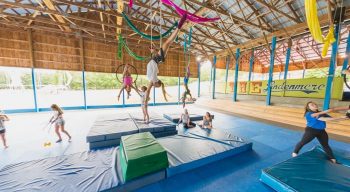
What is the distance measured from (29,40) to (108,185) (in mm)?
10540

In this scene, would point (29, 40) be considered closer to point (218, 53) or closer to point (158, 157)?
point (158, 157)

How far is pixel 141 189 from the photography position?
2.33 m

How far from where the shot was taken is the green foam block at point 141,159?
228cm

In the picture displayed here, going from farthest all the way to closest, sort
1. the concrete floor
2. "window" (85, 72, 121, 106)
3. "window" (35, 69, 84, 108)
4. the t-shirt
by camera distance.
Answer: "window" (85, 72, 121, 106) → "window" (35, 69, 84, 108) → the t-shirt → the concrete floor

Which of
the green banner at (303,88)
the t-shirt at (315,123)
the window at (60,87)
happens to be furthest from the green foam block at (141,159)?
the window at (60,87)

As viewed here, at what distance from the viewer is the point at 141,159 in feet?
7.73

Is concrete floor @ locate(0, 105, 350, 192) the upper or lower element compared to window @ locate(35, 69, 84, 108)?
lower

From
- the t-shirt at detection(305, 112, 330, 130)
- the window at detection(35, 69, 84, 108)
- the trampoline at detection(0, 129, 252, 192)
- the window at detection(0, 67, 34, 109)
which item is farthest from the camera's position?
the window at detection(35, 69, 84, 108)

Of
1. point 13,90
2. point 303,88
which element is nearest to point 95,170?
point 303,88

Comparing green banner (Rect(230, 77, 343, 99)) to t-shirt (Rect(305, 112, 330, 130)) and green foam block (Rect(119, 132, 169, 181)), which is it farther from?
green foam block (Rect(119, 132, 169, 181))

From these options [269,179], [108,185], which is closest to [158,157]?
[108,185]

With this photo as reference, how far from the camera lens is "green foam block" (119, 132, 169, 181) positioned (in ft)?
7.48

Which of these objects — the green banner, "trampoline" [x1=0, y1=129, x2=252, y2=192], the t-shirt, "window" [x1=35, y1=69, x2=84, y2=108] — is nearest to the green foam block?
"trampoline" [x1=0, y1=129, x2=252, y2=192]

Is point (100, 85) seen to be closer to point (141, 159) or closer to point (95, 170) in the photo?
point (95, 170)
